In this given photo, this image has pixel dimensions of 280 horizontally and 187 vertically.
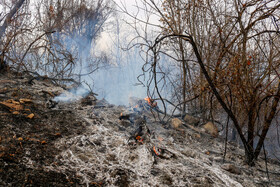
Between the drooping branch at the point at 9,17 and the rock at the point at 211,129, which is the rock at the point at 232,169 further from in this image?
the drooping branch at the point at 9,17

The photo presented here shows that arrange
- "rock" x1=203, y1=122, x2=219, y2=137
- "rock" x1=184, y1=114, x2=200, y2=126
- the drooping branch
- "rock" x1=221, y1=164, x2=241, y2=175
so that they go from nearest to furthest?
"rock" x1=221, y1=164, x2=241, y2=175 < "rock" x1=203, y1=122, x2=219, y2=137 < the drooping branch < "rock" x1=184, y1=114, x2=200, y2=126

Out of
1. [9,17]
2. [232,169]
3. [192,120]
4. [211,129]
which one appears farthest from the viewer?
[192,120]

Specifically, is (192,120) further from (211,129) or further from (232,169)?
(232,169)

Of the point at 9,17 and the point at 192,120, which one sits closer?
the point at 9,17

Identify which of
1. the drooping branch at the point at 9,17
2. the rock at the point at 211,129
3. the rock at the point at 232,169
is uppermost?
the drooping branch at the point at 9,17

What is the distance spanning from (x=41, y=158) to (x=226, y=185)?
1.94m

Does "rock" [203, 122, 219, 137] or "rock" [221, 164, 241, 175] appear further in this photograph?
"rock" [203, 122, 219, 137]

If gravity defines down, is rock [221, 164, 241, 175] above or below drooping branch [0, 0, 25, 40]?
below

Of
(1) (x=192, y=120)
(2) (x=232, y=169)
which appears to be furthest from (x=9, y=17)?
(2) (x=232, y=169)

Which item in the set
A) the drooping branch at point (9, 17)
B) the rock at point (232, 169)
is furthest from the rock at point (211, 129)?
the drooping branch at point (9, 17)

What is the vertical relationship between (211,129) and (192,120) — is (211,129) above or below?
below

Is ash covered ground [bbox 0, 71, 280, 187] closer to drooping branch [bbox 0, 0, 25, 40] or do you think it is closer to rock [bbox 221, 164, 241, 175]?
rock [bbox 221, 164, 241, 175]

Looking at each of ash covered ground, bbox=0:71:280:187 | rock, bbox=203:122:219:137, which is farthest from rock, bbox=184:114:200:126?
ash covered ground, bbox=0:71:280:187

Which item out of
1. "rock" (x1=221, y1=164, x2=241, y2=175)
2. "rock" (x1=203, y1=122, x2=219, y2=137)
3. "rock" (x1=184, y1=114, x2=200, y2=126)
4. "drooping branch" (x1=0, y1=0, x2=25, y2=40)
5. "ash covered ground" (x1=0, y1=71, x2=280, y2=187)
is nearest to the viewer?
"ash covered ground" (x1=0, y1=71, x2=280, y2=187)
